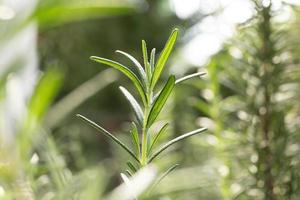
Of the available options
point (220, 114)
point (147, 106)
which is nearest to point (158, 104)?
point (147, 106)

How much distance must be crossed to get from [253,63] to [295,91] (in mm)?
24

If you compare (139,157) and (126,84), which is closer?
(139,157)

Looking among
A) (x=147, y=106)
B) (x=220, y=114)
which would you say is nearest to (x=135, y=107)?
(x=147, y=106)

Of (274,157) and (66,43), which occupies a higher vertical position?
(66,43)

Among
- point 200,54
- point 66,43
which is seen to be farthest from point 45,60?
point 200,54

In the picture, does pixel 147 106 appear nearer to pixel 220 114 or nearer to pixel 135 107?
pixel 135 107

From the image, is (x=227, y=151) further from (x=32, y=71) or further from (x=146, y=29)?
(x=146, y=29)

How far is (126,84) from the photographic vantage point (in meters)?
0.68

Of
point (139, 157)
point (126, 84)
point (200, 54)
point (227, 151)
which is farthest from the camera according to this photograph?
point (126, 84)

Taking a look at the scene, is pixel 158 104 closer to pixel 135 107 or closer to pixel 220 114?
pixel 135 107

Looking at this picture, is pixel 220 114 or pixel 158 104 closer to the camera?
pixel 158 104

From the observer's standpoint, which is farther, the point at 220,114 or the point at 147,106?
the point at 220,114

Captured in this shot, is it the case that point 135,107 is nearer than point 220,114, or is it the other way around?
point 135,107

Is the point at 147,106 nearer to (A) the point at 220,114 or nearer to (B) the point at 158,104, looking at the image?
(B) the point at 158,104
